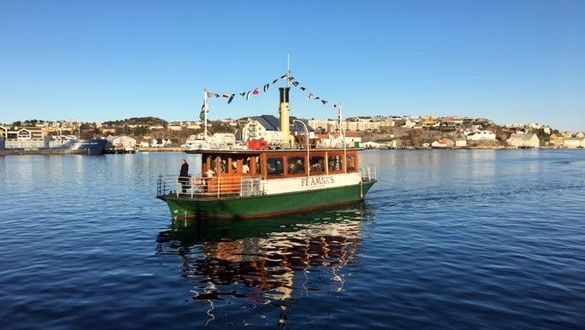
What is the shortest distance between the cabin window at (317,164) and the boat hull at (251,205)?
138cm

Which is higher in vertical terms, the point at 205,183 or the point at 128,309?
the point at 205,183

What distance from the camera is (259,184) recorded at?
25.3 meters

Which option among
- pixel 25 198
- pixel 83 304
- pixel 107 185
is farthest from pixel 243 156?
pixel 107 185

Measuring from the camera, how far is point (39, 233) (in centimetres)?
2328

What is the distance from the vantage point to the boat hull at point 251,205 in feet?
77.6

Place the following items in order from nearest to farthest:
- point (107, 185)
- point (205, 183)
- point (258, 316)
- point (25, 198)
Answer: point (258, 316)
point (205, 183)
point (25, 198)
point (107, 185)

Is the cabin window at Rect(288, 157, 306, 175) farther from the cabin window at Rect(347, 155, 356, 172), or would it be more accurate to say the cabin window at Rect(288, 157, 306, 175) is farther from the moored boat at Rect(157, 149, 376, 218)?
the cabin window at Rect(347, 155, 356, 172)

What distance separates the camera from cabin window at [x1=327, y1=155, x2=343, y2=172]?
30.6 meters

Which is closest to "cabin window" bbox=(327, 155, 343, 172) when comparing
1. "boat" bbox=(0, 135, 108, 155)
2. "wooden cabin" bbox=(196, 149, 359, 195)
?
"wooden cabin" bbox=(196, 149, 359, 195)

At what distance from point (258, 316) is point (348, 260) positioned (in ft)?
21.8

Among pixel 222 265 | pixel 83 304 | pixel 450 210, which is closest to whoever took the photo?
pixel 83 304

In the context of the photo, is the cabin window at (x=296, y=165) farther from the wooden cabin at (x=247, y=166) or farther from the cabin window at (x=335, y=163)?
the cabin window at (x=335, y=163)

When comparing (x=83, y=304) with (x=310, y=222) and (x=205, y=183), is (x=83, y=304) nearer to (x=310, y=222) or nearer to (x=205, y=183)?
(x=205, y=183)

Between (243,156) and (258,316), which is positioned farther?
(243,156)
